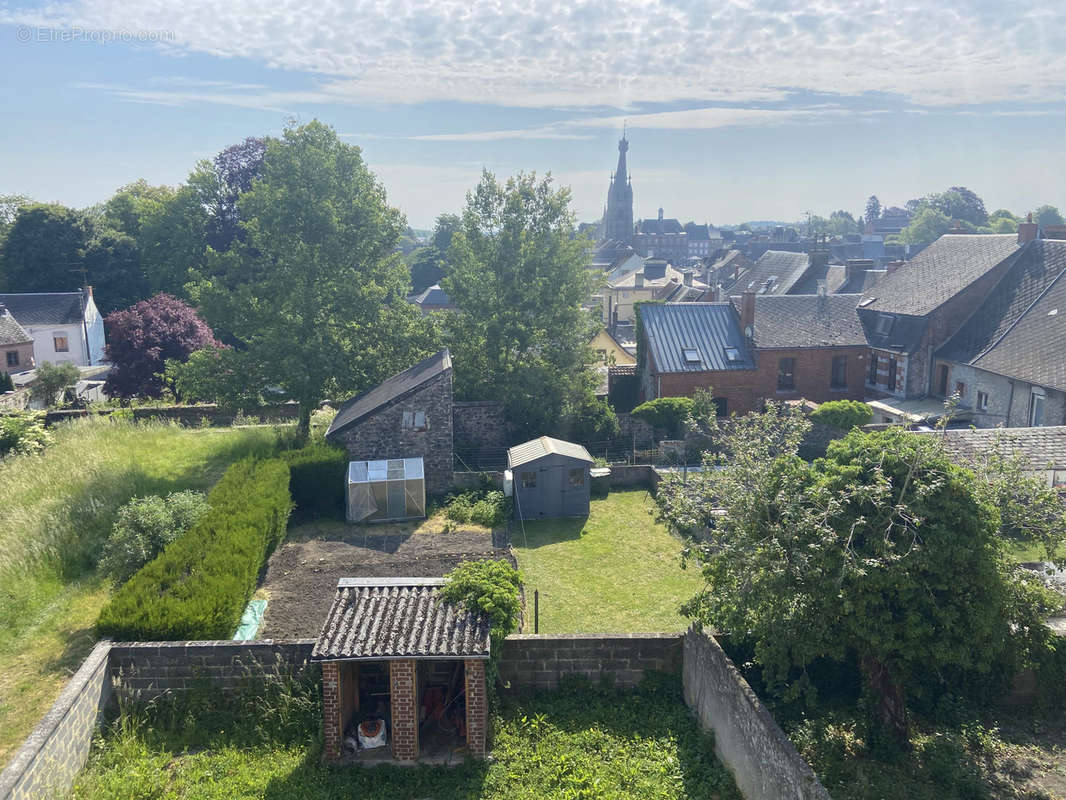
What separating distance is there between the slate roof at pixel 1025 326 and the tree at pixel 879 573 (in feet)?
63.6

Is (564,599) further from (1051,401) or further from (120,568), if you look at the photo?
(1051,401)

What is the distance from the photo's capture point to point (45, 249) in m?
52.9

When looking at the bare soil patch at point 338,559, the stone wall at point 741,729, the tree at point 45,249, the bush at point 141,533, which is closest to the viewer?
the stone wall at point 741,729

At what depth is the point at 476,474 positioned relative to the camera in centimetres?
2516

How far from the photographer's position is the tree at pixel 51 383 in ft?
113

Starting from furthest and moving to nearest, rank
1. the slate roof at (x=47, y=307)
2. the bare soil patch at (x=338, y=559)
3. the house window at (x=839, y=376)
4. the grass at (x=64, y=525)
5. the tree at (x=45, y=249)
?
the tree at (x=45, y=249) → the slate roof at (x=47, y=307) → the house window at (x=839, y=376) → the bare soil patch at (x=338, y=559) → the grass at (x=64, y=525)

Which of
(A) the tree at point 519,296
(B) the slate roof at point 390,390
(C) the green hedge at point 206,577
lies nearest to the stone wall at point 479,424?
(A) the tree at point 519,296

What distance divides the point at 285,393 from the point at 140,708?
1592cm

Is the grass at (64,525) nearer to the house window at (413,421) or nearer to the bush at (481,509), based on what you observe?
the house window at (413,421)

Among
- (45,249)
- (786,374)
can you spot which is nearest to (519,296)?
(786,374)

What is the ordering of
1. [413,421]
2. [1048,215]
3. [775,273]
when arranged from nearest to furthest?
[413,421] → [775,273] → [1048,215]

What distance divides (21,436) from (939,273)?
39.0 metres

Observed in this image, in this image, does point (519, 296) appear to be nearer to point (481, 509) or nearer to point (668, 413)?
point (668, 413)

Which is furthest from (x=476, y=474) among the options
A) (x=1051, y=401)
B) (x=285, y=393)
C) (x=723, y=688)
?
(x=1051, y=401)
